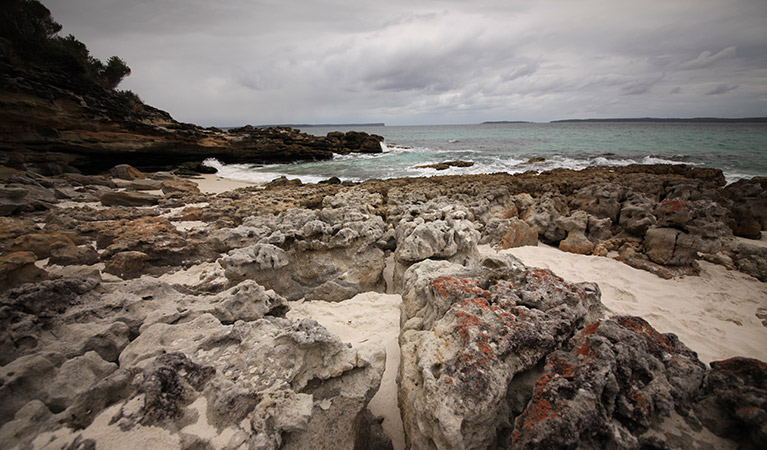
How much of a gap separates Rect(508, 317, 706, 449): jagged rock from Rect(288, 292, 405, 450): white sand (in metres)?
1.08

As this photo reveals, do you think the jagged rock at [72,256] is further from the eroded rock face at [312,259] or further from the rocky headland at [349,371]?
the eroded rock face at [312,259]

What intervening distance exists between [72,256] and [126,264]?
1.03 meters

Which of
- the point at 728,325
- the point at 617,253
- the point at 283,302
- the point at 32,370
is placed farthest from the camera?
the point at 617,253

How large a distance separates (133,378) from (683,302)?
6772mm

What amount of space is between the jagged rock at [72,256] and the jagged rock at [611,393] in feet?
21.7

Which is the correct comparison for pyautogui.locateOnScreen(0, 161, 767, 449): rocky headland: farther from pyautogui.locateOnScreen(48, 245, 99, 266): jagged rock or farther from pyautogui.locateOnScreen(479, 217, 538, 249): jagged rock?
pyautogui.locateOnScreen(479, 217, 538, 249): jagged rock

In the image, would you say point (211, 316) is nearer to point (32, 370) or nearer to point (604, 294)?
point (32, 370)

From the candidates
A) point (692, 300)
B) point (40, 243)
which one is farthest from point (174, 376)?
point (692, 300)

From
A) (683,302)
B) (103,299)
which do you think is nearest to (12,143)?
(103,299)

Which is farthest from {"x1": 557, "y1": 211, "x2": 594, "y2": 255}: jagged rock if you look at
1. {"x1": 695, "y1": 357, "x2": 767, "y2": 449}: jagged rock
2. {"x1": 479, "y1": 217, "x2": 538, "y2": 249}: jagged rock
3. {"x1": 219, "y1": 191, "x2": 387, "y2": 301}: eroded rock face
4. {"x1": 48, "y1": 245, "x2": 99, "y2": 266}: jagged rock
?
{"x1": 48, "y1": 245, "x2": 99, "y2": 266}: jagged rock

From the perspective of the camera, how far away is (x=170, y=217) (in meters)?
7.80

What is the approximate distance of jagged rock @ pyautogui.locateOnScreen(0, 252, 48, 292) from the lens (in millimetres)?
3254

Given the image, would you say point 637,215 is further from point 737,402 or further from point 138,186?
point 138,186

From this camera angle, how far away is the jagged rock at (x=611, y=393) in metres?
1.53
